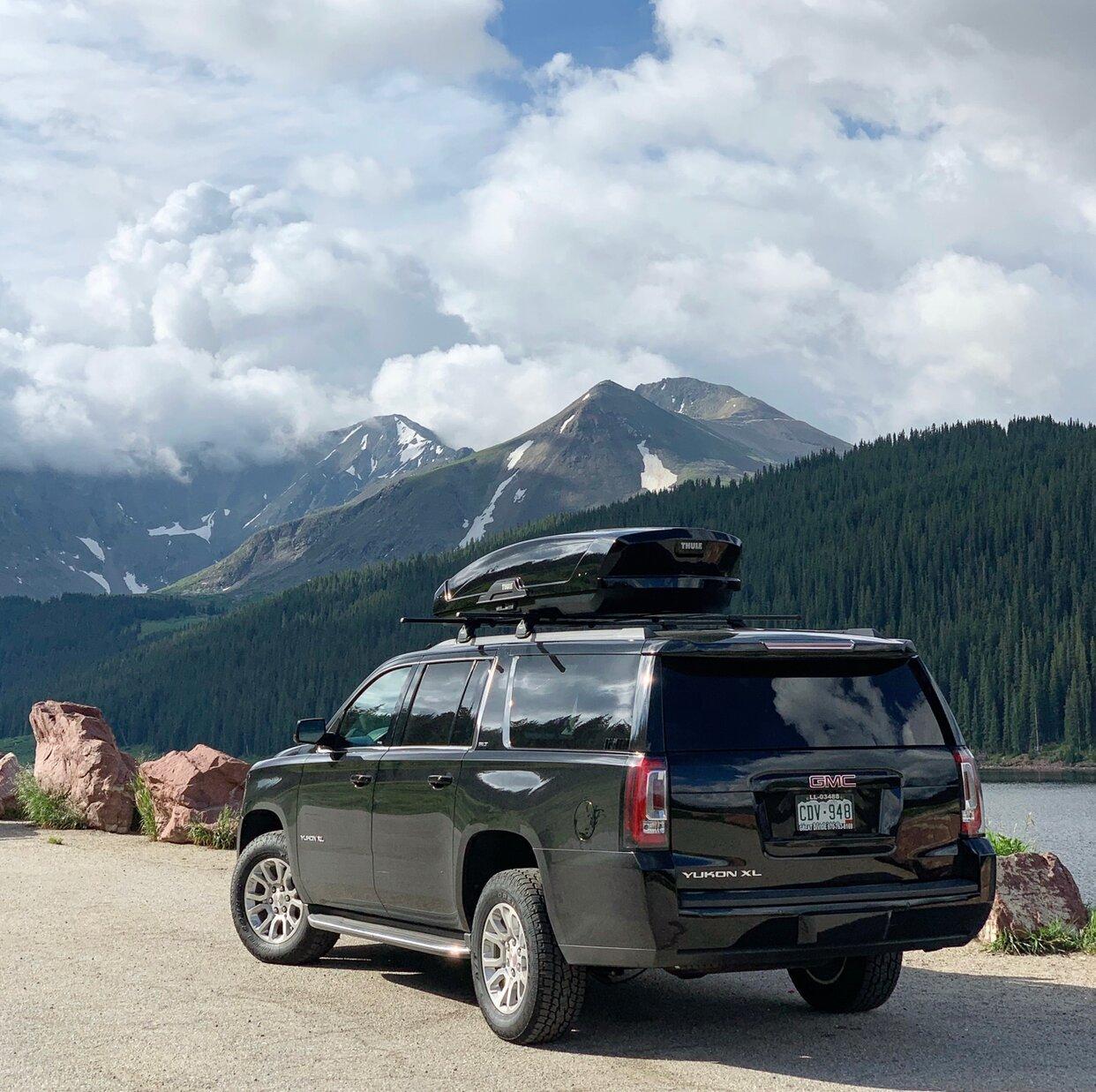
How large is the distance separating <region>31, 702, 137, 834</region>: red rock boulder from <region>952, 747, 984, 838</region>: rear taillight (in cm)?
1512

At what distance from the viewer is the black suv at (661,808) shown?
7180mm

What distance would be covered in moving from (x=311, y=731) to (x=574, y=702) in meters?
2.82

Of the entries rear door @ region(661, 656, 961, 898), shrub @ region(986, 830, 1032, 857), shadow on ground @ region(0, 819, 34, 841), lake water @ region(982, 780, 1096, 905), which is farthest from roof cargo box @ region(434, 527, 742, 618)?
shadow on ground @ region(0, 819, 34, 841)

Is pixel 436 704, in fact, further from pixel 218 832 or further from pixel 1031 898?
pixel 218 832

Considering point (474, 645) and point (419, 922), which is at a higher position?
point (474, 645)

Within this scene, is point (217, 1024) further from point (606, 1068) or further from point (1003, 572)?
point (1003, 572)

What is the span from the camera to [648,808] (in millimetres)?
7141

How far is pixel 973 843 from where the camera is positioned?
25.6 ft

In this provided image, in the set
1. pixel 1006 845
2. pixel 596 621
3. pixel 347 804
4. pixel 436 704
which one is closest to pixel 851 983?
pixel 596 621

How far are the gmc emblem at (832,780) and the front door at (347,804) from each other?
3134 mm

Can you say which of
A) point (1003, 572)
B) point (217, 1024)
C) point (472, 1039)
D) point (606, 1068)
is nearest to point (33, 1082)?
point (217, 1024)

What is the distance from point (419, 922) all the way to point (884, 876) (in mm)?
2938

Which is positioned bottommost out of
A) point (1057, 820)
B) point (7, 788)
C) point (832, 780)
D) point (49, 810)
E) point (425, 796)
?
point (1057, 820)

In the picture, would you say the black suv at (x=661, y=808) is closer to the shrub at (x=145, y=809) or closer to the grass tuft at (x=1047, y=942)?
the grass tuft at (x=1047, y=942)
